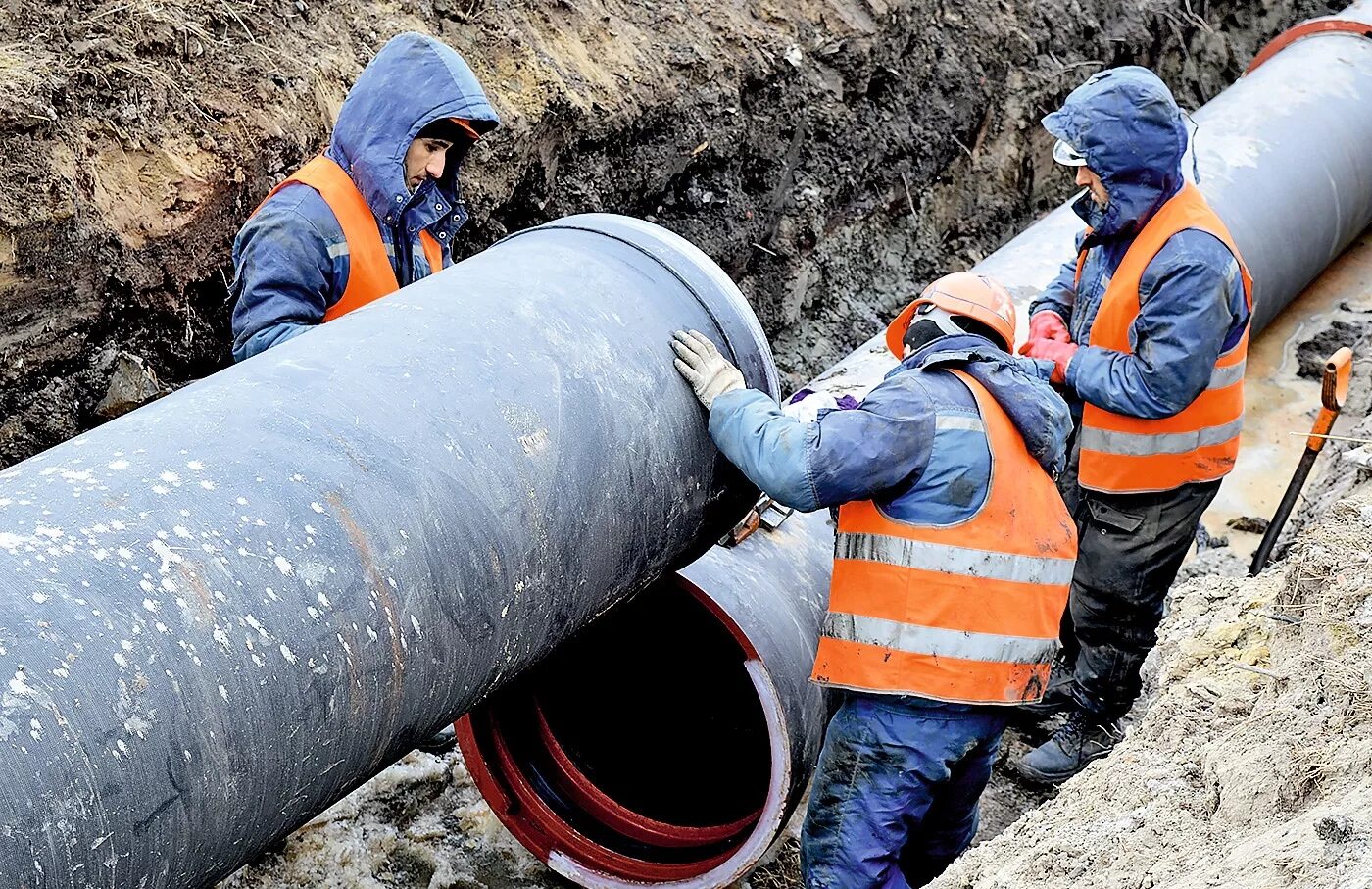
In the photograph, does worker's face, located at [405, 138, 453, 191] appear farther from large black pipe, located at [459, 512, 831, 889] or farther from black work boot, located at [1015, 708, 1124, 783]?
black work boot, located at [1015, 708, 1124, 783]

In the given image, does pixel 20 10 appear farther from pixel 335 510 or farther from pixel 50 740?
pixel 50 740

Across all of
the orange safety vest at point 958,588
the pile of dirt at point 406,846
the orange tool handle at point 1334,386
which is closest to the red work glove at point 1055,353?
the orange safety vest at point 958,588

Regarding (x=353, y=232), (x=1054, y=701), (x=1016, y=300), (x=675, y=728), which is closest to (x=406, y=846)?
A: (x=675, y=728)

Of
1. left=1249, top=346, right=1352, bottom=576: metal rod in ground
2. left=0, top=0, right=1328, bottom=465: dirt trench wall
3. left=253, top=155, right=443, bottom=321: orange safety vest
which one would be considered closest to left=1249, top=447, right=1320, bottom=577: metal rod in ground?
left=1249, top=346, right=1352, bottom=576: metal rod in ground

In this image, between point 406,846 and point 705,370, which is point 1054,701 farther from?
point 705,370

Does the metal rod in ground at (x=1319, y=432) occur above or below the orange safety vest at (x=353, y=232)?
below

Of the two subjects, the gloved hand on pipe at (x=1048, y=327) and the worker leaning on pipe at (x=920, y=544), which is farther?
the gloved hand on pipe at (x=1048, y=327)

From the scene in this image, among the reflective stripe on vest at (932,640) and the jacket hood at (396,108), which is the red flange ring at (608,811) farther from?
the jacket hood at (396,108)

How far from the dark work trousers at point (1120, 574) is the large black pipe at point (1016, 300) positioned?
34.7 inches

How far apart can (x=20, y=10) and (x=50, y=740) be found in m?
3.26

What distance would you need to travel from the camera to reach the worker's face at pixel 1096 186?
155 inches

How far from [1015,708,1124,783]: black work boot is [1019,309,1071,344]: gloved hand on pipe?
49.9 inches

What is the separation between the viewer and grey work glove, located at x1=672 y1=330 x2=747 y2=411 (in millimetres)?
2854

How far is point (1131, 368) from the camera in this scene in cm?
391
